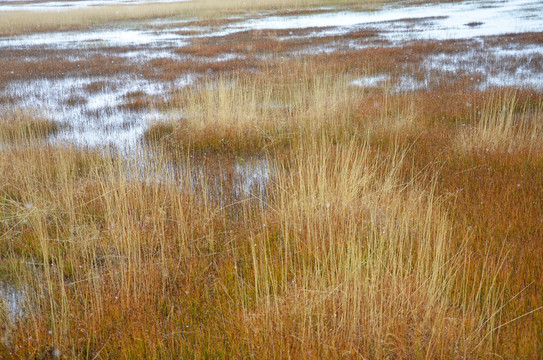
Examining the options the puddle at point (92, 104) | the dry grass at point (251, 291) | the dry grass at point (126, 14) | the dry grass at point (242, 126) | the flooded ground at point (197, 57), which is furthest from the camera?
the dry grass at point (126, 14)

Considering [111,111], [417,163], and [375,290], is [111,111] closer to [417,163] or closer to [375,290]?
[417,163]

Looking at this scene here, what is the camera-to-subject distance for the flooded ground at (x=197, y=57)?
38.0ft

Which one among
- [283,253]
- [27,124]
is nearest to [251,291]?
[283,253]

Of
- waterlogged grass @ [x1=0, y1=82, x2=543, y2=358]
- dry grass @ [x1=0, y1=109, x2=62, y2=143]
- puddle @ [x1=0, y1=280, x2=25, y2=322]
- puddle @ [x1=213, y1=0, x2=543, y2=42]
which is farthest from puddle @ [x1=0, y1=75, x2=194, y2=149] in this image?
puddle @ [x1=213, y1=0, x2=543, y2=42]

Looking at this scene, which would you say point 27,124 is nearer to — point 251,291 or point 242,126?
point 242,126

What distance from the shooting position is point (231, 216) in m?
5.22

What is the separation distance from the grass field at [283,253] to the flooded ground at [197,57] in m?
3.44

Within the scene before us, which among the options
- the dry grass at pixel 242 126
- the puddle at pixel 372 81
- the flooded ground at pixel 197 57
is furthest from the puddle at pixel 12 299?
the puddle at pixel 372 81

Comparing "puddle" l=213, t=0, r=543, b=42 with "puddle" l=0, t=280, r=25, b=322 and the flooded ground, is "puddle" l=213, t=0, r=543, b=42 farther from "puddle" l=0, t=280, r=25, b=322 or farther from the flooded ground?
"puddle" l=0, t=280, r=25, b=322

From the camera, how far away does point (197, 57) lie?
19422 mm

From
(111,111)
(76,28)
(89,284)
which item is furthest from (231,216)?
(76,28)

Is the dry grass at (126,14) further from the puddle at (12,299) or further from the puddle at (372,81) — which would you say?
the puddle at (12,299)

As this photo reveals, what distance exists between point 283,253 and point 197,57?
55.5ft

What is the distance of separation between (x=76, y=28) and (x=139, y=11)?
484 inches
